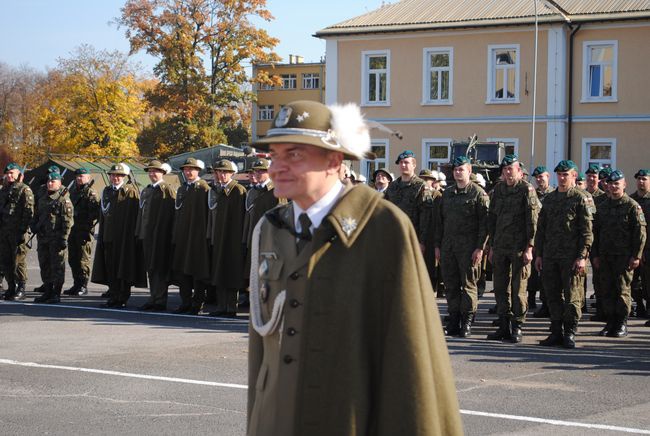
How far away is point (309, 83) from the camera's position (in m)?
89.3

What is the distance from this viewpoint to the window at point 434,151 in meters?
41.9

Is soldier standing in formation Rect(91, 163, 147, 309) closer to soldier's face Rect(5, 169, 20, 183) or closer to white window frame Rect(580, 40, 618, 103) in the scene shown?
soldier's face Rect(5, 169, 20, 183)

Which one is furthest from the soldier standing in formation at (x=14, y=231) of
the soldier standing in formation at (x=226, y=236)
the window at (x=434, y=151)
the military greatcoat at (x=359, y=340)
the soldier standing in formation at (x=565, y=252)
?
the window at (x=434, y=151)

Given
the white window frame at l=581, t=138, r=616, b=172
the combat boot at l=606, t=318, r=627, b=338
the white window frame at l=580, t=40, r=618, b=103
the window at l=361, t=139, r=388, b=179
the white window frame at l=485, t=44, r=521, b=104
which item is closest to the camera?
the combat boot at l=606, t=318, r=627, b=338

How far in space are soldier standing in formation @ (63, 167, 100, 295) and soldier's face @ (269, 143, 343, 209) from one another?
14356 millimetres

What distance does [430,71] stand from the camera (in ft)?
136

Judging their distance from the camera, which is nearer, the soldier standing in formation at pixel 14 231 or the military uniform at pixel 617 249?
the military uniform at pixel 617 249

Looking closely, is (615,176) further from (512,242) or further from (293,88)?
(293,88)

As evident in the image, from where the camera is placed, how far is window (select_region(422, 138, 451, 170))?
41875mm

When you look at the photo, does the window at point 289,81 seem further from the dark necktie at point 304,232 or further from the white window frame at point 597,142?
the dark necktie at point 304,232

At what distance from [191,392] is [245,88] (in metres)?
51.7

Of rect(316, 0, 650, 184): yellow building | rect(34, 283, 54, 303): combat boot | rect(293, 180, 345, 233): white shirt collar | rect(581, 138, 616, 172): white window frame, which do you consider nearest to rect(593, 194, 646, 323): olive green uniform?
rect(34, 283, 54, 303): combat boot

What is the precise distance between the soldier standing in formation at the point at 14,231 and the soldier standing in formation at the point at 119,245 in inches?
49.8

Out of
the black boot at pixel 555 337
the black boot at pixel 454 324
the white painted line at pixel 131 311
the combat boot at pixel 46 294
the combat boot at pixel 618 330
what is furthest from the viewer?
the combat boot at pixel 46 294
